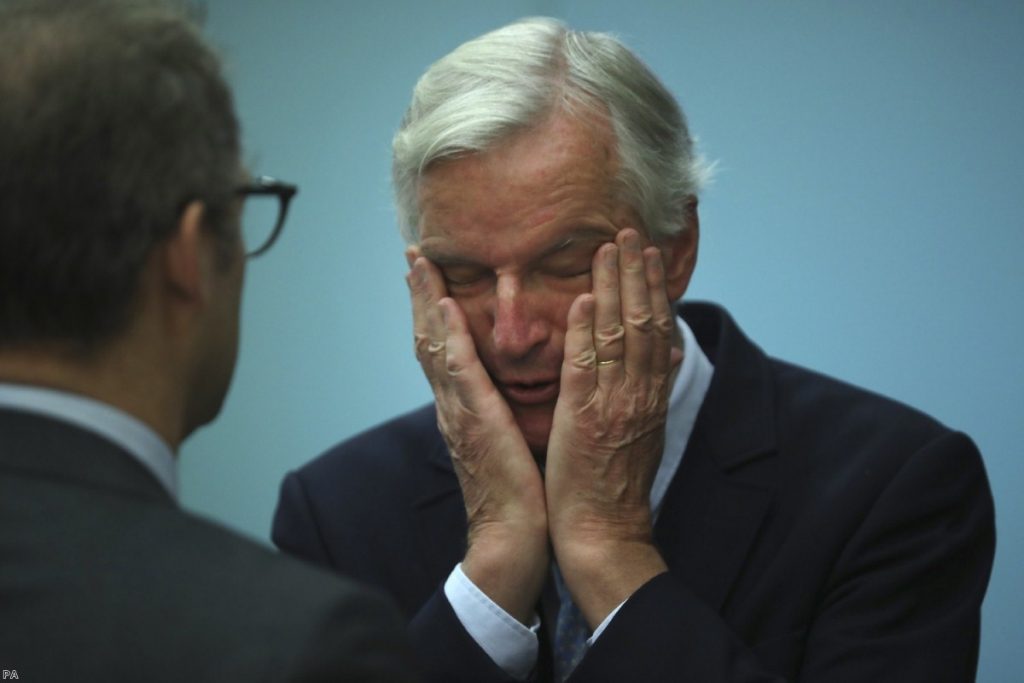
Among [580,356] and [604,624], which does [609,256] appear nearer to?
[580,356]

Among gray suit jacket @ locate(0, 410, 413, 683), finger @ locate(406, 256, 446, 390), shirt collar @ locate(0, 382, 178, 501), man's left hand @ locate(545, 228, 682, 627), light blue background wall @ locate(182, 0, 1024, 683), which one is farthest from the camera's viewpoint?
light blue background wall @ locate(182, 0, 1024, 683)

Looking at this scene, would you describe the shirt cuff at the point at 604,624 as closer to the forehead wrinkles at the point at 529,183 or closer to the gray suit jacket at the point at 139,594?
the forehead wrinkles at the point at 529,183

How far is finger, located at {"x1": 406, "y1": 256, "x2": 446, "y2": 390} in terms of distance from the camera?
203 centimetres

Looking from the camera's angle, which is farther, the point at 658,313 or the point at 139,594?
the point at 658,313

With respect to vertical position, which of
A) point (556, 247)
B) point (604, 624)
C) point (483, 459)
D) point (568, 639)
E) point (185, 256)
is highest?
point (185, 256)

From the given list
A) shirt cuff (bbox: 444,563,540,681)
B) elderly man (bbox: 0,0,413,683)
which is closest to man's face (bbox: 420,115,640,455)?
shirt cuff (bbox: 444,563,540,681)

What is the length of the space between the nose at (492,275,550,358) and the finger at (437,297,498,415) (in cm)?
7

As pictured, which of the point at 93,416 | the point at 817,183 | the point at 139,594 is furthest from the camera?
the point at 817,183

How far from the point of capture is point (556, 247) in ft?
6.34

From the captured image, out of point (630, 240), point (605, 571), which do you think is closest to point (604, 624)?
point (605, 571)

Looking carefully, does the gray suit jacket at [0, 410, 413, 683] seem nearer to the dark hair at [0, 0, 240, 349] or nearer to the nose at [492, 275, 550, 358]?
the dark hair at [0, 0, 240, 349]

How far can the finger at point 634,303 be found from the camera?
1.95 m

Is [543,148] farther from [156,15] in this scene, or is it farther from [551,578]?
[156,15]

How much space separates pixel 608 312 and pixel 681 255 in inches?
9.1
